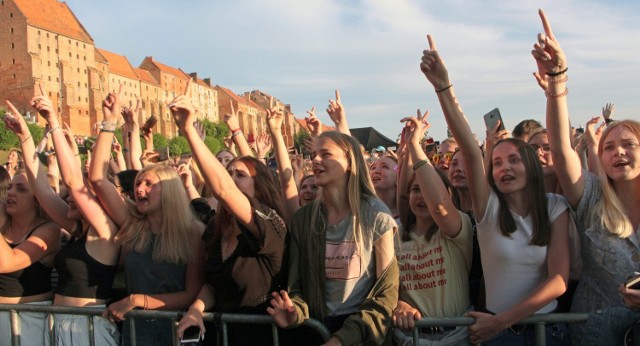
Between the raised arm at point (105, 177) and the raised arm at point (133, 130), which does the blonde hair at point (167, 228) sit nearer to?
the raised arm at point (105, 177)

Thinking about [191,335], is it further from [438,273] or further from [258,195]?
[438,273]

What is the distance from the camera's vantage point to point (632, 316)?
304cm

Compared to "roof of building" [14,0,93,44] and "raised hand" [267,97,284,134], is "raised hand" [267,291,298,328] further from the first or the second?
"roof of building" [14,0,93,44]

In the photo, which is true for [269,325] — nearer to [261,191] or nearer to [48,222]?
[261,191]

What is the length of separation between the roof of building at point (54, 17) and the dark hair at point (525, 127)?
87.2 m

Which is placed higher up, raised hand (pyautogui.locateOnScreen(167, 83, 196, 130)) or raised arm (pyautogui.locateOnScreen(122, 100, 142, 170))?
raised arm (pyautogui.locateOnScreen(122, 100, 142, 170))

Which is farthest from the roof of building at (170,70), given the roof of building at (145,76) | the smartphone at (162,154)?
the smartphone at (162,154)

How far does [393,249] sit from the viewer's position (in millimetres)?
3479

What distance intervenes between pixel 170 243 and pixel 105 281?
0.63 meters

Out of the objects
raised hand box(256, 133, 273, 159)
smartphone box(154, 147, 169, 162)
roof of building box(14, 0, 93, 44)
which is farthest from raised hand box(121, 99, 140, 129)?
roof of building box(14, 0, 93, 44)

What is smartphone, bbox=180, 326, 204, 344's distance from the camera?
349 cm

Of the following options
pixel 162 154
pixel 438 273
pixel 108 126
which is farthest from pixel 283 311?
pixel 162 154

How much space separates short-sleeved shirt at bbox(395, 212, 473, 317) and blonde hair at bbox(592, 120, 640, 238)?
2.48ft

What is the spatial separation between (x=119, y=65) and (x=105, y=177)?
10476cm
